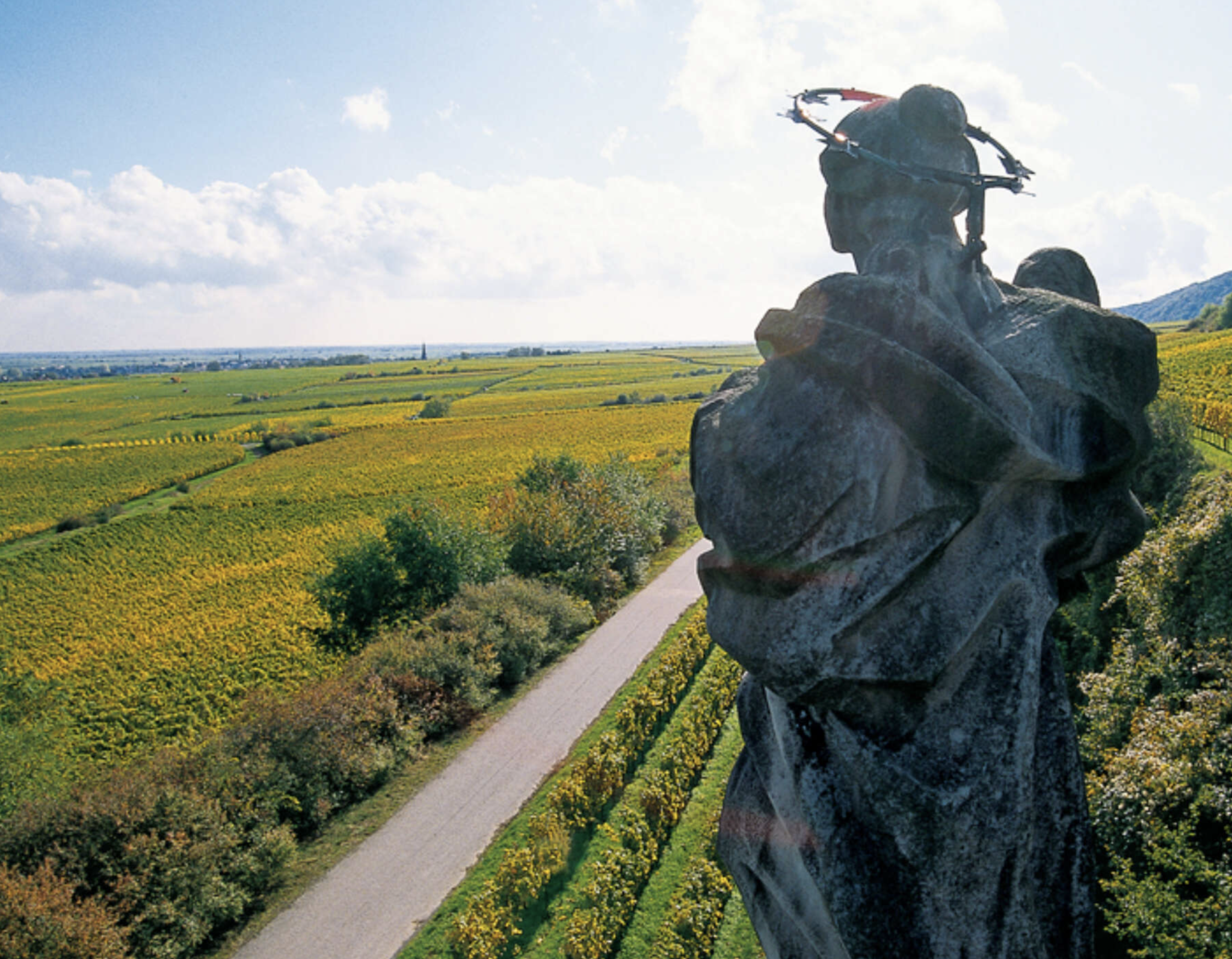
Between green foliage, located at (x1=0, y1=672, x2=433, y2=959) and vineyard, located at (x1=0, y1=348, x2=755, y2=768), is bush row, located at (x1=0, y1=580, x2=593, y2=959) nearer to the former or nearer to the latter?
green foliage, located at (x1=0, y1=672, x2=433, y2=959)

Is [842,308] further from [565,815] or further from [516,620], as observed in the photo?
[516,620]

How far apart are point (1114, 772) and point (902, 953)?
8.55m

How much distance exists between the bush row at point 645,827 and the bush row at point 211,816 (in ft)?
19.4

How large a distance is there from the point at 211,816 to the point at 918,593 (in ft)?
46.8

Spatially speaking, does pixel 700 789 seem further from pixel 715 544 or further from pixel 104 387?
pixel 104 387

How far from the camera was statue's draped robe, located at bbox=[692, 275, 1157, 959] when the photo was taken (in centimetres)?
352

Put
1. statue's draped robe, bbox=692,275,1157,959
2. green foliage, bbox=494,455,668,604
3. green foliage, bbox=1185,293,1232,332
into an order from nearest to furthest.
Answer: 1. statue's draped robe, bbox=692,275,1157,959
2. green foliage, bbox=494,455,668,604
3. green foliage, bbox=1185,293,1232,332

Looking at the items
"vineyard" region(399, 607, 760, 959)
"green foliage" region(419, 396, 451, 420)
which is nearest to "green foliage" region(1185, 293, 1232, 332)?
"green foliage" region(419, 396, 451, 420)

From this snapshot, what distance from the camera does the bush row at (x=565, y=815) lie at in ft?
38.8

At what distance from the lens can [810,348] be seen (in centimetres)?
373

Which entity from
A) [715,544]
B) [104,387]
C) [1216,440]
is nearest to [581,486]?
[1216,440]

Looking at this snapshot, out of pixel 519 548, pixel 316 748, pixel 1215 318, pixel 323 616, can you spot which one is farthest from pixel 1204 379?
pixel 1215 318

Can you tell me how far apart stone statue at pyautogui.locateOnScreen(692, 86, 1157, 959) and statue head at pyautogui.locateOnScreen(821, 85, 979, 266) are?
0.53 meters

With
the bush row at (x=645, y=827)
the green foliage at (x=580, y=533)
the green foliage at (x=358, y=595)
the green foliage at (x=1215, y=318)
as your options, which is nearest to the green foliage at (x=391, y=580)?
the green foliage at (x=358, y=595)
